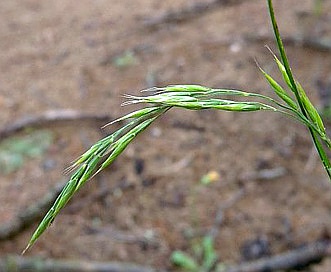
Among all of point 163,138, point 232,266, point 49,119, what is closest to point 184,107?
point 232,266

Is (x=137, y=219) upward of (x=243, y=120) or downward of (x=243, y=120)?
downward

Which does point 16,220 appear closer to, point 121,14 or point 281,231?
point 281,231

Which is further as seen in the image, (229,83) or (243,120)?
(229,83)

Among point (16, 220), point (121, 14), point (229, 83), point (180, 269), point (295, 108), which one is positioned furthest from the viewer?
point (121, 14)

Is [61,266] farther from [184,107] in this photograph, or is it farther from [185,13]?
[185,13]

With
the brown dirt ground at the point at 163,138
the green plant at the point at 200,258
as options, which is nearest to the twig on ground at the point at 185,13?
the brown dirt ground at the point at 163,138

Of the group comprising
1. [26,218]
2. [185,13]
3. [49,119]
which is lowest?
[26,218]

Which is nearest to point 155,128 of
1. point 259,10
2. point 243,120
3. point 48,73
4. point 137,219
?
point 243,120
